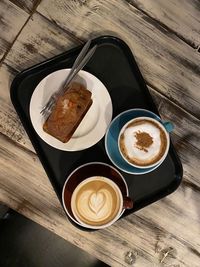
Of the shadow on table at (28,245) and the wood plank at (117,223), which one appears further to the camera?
the shadow on table at (28,245)

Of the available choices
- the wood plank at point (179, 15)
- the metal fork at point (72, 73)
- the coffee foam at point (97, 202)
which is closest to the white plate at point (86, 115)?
the metal fork at point (72, 73)

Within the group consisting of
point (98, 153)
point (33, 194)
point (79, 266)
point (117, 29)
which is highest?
point (117, 29)

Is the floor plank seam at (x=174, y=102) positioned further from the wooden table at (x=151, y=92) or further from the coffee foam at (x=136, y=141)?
the coffee foam at (x=136, y=141)

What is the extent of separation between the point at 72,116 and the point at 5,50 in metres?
0.29

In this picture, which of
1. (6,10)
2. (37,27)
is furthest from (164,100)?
(6,10)

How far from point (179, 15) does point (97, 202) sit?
0.62 metres

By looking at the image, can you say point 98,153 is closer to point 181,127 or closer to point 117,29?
point 181,127

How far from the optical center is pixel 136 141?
1.22 m

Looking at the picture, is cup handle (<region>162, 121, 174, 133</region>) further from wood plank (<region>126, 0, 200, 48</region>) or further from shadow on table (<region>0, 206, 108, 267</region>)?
shadow on table (<region>0, 206, 108, 267</region>)

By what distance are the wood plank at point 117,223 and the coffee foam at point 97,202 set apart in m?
0.12

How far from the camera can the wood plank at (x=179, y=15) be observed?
132cm

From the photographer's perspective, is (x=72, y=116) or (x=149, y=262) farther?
(x=149, y=262)

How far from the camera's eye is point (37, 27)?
129cm

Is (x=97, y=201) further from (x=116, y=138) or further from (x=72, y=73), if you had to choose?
(x=72, y=73)
